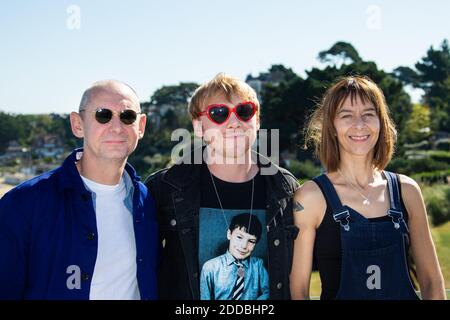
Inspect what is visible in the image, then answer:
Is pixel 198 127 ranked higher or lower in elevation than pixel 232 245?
higher

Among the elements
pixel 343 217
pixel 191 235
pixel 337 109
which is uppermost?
pixel 337 109

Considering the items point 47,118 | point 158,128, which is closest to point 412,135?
point 158,128

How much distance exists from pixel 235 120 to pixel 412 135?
43.0 metres

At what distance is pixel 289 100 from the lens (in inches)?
1515

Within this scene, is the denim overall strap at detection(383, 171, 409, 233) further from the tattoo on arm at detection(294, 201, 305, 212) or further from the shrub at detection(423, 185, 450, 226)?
the shrub at detection(423, 185, 450, 226)

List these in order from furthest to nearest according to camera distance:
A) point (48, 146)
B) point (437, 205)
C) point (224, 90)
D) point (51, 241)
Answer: point (48, 146) → point (437, 205) → point (224, 90) → point (51, 241)

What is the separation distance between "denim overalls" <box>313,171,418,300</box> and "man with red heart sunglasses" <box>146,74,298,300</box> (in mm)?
336

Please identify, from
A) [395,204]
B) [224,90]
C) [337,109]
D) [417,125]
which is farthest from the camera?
[417,125]

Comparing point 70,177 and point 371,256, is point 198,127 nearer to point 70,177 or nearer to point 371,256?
point 70,177

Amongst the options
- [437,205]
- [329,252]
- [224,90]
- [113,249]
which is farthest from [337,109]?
[437,205]

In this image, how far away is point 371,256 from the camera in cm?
286

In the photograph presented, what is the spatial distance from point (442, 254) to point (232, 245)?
37.9ft
